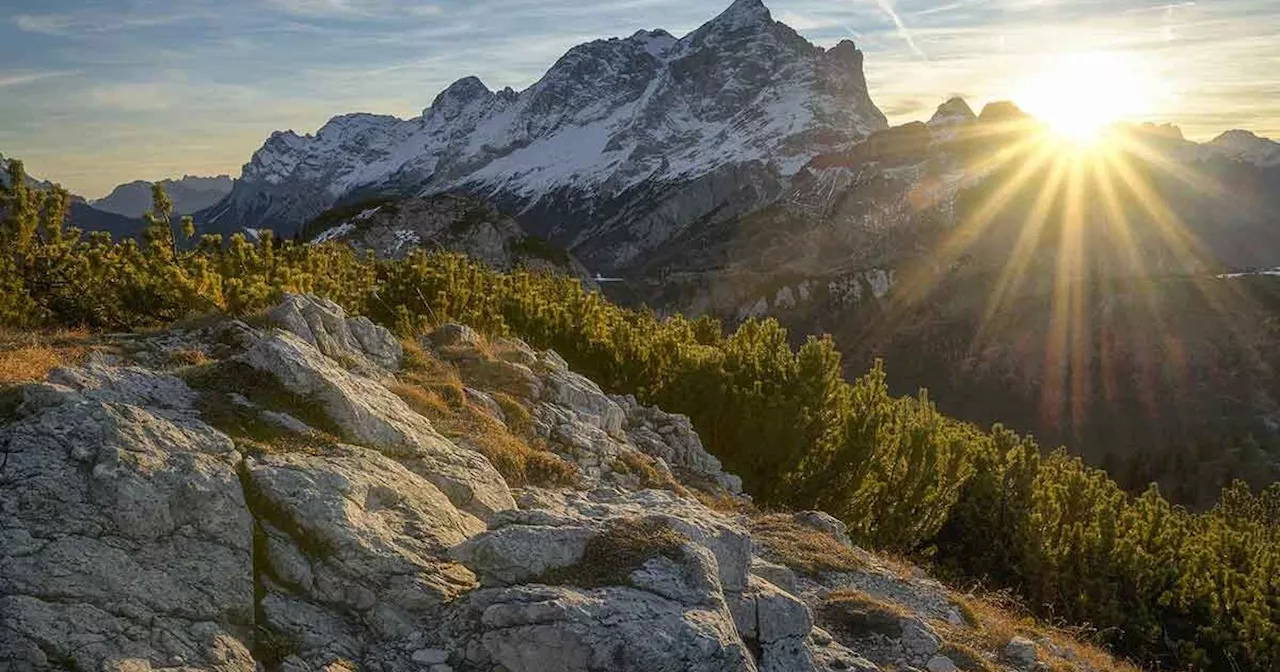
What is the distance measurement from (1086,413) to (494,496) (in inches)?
6123

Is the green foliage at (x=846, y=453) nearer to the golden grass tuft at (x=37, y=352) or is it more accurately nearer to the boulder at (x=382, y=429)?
the golden grass tuft at (x=37, y=352)

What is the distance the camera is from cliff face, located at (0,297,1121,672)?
23.2ft

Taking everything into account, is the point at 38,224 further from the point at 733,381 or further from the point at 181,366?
the point at 733,381

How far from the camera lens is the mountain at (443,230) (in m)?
91.2

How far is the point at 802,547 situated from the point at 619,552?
20.9 feet

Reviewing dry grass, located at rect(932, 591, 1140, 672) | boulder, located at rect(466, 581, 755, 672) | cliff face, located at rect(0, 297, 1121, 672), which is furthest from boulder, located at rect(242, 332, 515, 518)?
dry grass, located at rect(932, 591, 1140, 672)

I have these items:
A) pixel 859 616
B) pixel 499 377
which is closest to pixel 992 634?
pixel 859 616

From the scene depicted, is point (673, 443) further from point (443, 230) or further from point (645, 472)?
point (443, 230)

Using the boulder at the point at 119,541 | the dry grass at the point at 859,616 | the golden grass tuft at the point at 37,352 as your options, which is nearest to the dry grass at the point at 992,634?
the dry grass at the point at 859,616

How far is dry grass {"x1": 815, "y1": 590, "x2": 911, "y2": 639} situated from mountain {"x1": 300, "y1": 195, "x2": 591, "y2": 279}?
259 ft

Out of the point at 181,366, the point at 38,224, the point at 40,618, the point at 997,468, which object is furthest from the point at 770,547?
the point at 997,468

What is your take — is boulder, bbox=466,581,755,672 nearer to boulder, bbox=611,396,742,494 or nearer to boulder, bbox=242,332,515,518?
boulder, bbox=242,332,515,518

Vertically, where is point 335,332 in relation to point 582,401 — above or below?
above

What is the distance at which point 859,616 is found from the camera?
11438 mm
